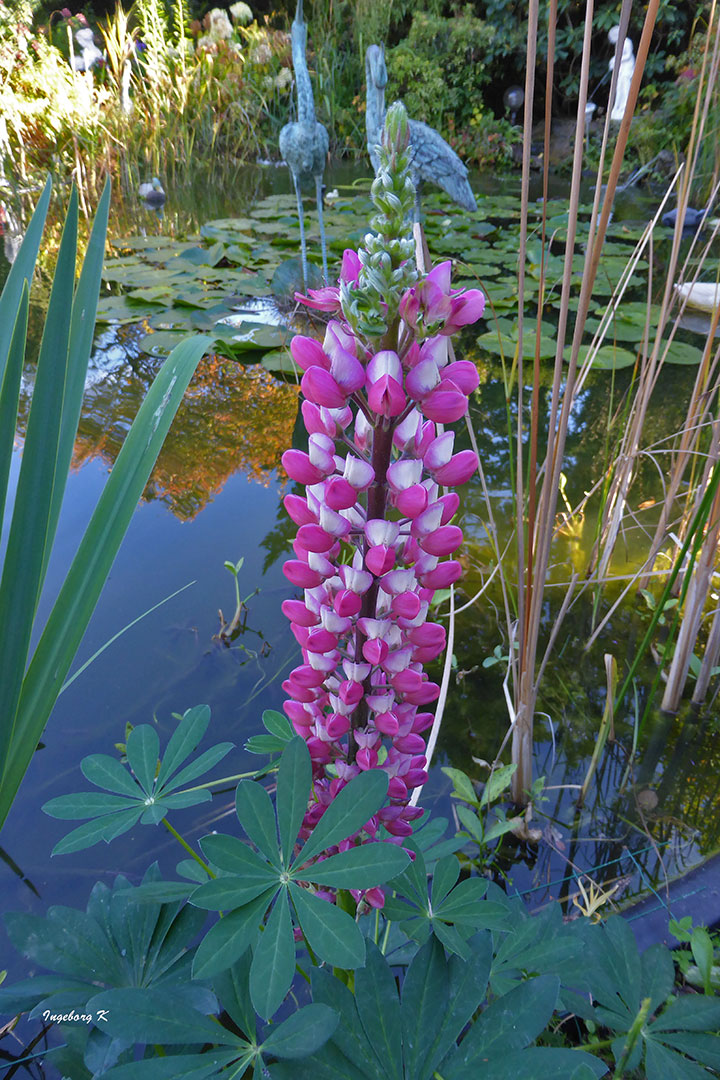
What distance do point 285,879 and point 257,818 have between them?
0.05 m

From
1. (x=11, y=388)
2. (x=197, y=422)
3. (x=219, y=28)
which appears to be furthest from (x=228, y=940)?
(x=219, y=28)

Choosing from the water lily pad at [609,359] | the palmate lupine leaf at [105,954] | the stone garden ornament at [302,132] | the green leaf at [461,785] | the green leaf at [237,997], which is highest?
the stone garden ornament at [302,132]

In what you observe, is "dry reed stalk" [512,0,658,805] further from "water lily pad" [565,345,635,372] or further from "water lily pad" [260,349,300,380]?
"water lily pad" [565,345,635,372]

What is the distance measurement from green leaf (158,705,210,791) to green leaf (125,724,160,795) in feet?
0.04

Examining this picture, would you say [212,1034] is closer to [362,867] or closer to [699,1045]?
[362,867]

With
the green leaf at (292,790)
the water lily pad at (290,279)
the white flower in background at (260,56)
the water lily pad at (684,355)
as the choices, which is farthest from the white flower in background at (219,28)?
the green leaf at (292,790)

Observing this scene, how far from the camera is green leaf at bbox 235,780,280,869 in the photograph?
0.50 m

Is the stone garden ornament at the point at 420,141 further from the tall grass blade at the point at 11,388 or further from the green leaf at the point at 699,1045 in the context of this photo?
the green leaf at the point at 699,1045

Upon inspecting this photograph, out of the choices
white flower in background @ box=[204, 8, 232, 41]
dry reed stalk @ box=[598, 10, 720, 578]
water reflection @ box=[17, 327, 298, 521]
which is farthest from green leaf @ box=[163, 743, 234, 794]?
white flower in background @ box=[204, 8, 232, 41]

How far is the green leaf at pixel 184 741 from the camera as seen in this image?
66 centimetres

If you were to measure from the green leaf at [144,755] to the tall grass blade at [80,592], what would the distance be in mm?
90

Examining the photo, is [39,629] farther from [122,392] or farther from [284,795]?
[122,392]

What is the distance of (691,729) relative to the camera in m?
1.20

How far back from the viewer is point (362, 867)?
47 centimetres
